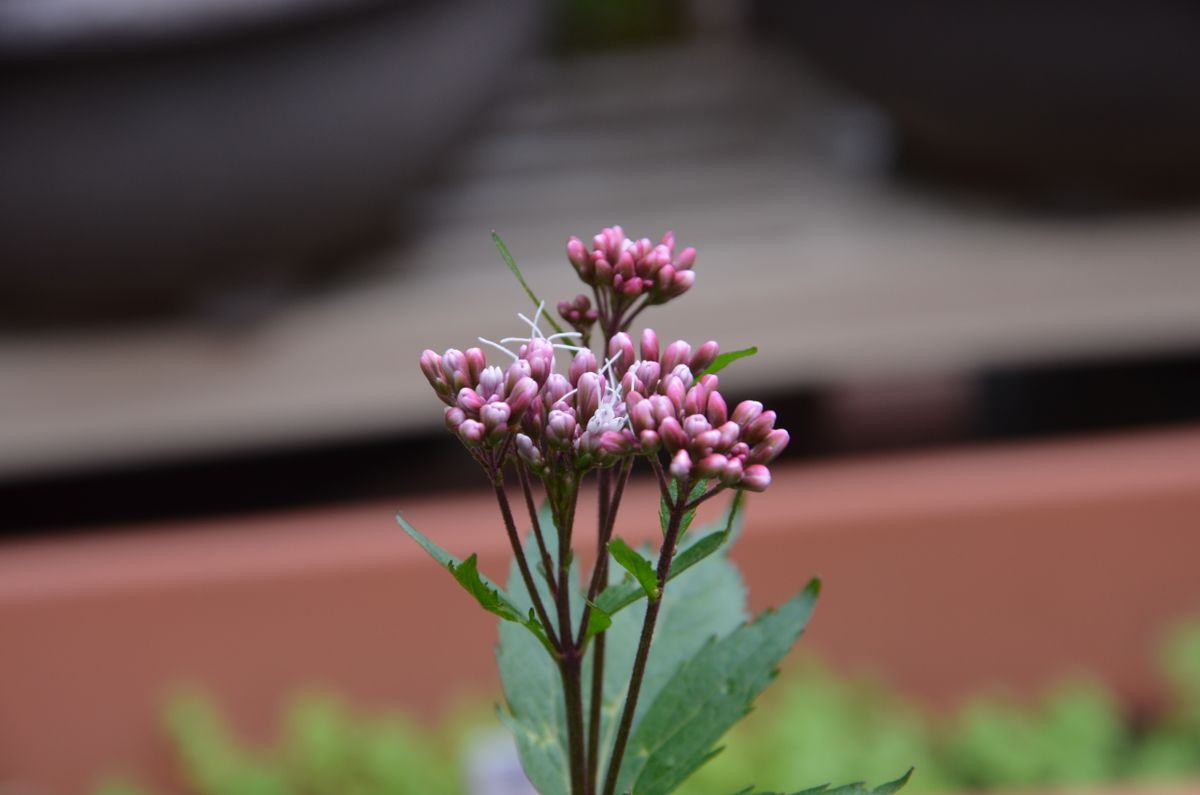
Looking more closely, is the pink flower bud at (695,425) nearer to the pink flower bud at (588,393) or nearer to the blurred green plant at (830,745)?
the pink flower bud at (588,393)

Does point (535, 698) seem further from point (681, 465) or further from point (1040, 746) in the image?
point (1040, 746)

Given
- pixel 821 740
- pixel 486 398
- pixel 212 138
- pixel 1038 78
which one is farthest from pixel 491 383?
pixel 1038 78

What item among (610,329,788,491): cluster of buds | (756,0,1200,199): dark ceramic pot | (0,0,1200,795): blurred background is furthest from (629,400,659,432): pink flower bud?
(756,0,1200,199): dark ceramic pot

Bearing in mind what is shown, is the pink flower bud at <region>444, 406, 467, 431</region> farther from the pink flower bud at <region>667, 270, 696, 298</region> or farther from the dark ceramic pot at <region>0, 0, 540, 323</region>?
the dark ceramic pot at <region>0, 0, 540, 323</region>

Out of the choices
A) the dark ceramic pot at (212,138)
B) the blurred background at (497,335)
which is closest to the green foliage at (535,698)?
the blurred background at (497,335)

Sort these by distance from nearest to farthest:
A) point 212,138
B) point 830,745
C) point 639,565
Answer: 1. point 639,565
2. point 830,745
3. point 212,138

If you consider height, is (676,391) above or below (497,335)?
above
